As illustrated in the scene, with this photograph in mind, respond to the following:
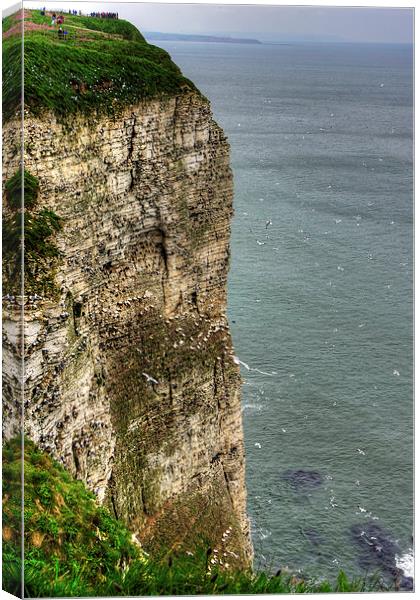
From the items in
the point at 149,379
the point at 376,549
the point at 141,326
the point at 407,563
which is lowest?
the point at 376,549

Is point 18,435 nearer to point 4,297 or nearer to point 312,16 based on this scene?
point 4,297

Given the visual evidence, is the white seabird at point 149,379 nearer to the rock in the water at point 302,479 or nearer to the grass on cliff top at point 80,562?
the rock in the water at point 302,479

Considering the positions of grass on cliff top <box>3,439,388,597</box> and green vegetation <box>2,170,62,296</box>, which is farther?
green vegetation <box>2,170,62,296</box>

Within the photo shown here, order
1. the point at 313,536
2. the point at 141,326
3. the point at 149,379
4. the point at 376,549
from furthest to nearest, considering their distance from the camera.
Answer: the point at 149,379, the point at 141,326, the point at 313,536, the point at 376,549

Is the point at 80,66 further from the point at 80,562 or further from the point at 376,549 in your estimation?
the point at 376,549

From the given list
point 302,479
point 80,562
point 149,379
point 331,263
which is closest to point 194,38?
point 331,263

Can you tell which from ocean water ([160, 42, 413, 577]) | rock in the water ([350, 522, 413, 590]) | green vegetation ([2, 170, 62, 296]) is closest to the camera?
green vegetation ([2, 170, 62, 296])

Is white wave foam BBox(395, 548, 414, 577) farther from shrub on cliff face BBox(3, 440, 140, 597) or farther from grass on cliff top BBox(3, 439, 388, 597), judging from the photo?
shrub on cliff face BBox(3, 440, 140, 597)

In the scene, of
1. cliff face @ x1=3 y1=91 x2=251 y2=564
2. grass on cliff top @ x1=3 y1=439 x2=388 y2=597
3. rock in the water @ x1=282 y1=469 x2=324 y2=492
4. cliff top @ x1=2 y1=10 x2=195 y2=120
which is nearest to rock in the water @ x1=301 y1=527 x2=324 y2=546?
rock in the water @ x1=282 y1=469 x2=324 y2=492
